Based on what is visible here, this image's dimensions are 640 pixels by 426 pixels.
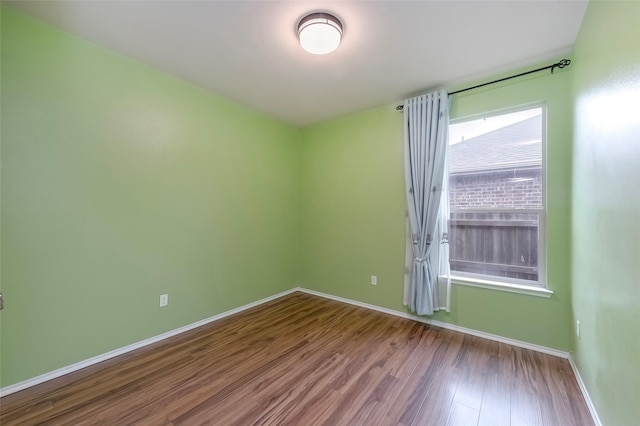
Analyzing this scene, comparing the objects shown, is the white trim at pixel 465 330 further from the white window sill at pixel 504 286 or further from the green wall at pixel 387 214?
the white window sill at pixel 504 286

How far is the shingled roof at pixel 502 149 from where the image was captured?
235 centimetres

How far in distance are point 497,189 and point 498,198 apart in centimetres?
9

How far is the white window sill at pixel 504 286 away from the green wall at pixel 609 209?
1.19 ft

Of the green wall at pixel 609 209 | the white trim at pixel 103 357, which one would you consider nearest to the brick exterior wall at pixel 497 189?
the green wall at pixel 609 209

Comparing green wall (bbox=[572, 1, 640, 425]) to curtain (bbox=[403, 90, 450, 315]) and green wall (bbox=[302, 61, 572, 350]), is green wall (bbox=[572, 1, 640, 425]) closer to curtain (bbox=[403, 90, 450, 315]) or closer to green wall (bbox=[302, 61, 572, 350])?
green wall (bbox=[302, 61, 572, 350])

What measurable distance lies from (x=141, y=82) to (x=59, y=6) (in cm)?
65

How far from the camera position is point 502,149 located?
A: 2.52 meters

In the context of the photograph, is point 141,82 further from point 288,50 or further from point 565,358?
point 565,358

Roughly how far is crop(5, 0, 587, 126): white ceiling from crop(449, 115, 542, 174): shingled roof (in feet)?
1.89

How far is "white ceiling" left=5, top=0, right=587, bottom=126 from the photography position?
1664 millimetres

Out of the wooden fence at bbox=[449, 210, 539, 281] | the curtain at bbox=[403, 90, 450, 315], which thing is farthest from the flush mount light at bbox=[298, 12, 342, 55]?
the wooden fence at bbox=[449, 210, 539, 281]

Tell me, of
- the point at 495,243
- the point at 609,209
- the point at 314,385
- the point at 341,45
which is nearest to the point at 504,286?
the point at 495,243

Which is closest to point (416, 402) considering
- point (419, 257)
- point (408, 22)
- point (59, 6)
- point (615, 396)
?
point (615, 396)

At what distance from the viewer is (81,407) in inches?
62.4
